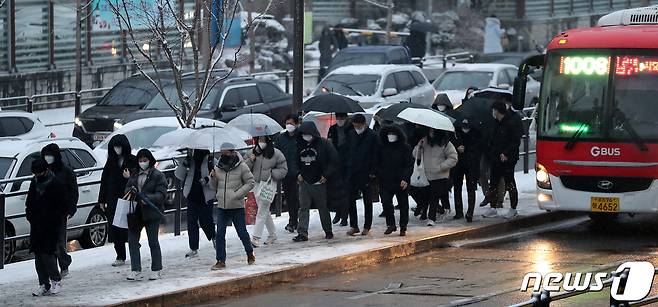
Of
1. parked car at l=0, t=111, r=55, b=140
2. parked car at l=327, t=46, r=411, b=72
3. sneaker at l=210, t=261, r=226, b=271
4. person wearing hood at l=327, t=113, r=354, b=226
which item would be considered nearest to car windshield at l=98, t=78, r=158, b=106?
parked car at l=0, t=111, r=55, b=140

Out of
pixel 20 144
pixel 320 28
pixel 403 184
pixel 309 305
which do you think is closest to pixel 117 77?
pixel 320 28

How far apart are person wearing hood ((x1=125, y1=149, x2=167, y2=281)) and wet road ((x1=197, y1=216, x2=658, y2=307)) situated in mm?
1060

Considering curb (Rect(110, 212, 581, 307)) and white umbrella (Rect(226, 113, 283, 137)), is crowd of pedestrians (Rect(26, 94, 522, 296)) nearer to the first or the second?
white umbrella (Rect(226, 113, 283, 137))

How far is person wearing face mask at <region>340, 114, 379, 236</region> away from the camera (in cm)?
1903

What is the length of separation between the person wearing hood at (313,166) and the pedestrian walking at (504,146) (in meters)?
3.13

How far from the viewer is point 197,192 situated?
17.1 metres

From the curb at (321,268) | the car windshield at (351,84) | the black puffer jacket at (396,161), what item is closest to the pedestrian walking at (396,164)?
the black puffer jacket at (396,161)

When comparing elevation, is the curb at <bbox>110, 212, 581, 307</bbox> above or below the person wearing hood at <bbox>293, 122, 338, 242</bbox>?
below

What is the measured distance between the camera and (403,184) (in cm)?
1870

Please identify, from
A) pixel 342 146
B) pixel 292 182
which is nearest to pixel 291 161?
pixel 292 182

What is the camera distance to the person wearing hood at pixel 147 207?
1550 cm

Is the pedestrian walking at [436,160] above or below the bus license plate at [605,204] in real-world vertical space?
above

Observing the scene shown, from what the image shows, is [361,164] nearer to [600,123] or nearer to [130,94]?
[600,123]

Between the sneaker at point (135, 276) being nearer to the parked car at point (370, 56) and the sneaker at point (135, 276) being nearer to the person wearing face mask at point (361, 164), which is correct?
the person wearing face mask at point (361, 164)
